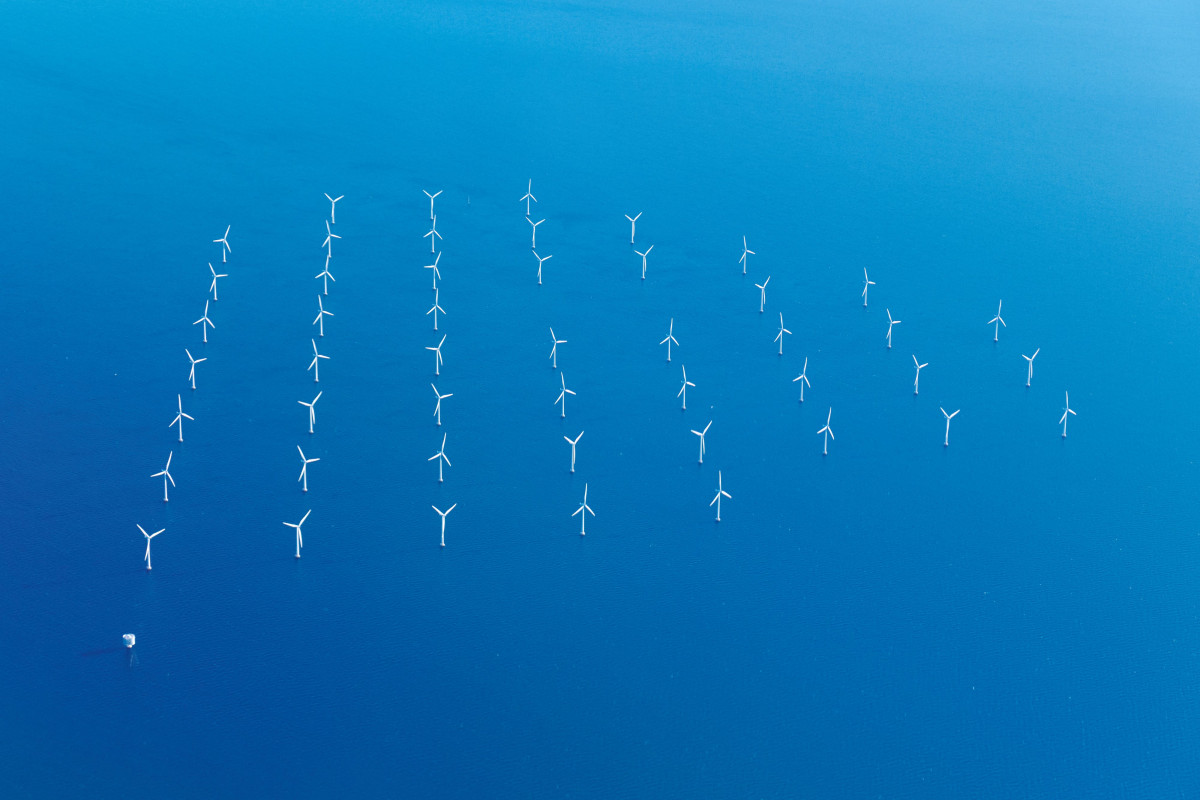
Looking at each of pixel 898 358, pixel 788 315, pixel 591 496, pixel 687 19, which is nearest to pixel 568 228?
pixel 788 315

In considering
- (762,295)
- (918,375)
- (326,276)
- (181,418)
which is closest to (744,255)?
(762,295)

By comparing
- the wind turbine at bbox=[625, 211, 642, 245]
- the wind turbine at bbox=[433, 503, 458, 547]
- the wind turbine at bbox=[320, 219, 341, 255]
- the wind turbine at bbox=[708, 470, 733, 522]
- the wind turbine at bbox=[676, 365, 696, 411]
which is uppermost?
the wind turbine at bbox=[625, 211, 642, 245]

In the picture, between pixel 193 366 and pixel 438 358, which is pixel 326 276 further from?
pixel 193 366

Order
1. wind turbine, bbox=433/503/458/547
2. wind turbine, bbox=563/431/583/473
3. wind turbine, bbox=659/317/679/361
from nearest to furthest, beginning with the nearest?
wind turbine, bbox=433/503/458/547 < wind turbine, bbox=563/431/583/473 < wind turbine, bbox=659/317/679/361

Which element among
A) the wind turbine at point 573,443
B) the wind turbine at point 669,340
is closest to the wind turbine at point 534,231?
the wind turbine at point 669,340

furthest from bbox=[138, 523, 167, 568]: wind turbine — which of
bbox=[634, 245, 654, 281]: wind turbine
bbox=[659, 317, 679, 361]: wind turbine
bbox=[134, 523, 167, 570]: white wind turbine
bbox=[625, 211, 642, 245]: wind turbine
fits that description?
bbox=[625, 211, 642, 245]: wind turbine

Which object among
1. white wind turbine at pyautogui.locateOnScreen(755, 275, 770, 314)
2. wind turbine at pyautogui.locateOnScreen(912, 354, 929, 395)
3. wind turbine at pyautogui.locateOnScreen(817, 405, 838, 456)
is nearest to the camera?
wind turbine at pyautogui.locateOnScreen(817, 405, 838, 456)

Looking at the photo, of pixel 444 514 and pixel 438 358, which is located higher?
pixel 438 358

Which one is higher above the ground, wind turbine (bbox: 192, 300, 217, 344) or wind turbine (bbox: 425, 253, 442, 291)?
wind turbine (bbox: 425, 253, 442, 291)

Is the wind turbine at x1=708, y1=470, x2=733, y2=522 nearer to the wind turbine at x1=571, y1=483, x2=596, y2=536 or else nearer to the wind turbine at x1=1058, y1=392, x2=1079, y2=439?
the wind turbine at x1=571, y1=483, x2=596, y2=536

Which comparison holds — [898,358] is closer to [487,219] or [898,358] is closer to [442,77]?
[487,219]

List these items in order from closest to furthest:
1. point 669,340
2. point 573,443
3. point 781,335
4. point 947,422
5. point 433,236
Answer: point 573,443, point 947,422, point 669,340, point 781,335, point 433,236
